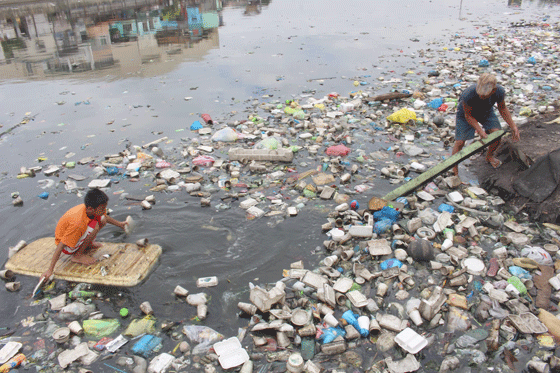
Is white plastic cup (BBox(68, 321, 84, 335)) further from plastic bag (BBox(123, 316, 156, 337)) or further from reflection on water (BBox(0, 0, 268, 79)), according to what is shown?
reflection on water (BBox(0, 0, 268, 79))

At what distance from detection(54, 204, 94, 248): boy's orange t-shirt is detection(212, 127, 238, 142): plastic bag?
2953 millimetres

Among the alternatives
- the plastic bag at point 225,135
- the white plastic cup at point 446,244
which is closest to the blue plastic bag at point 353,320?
the white plastic cup at point 446,244

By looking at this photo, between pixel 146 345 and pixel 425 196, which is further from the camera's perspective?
pixel 425 196

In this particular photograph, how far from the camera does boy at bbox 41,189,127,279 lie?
11.3 ft

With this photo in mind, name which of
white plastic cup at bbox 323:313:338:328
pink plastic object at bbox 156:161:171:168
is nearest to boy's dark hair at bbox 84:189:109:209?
pink plastic object at bbox 156:161:171:168

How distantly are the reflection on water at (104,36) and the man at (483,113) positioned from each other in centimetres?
811

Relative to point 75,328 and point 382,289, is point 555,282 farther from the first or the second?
point 75,328

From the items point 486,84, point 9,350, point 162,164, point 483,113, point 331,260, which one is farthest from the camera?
point 162,164

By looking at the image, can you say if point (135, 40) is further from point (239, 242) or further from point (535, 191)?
point (535, 191)

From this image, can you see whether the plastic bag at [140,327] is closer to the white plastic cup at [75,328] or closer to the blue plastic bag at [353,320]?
the white plastic cup at [75,328]

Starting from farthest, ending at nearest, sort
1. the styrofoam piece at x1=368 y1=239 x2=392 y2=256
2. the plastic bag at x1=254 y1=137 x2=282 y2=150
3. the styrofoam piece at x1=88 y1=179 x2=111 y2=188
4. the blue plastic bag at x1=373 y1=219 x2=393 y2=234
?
the plastic bag at x1=254 y1=137 x2=282 y2=150 < the styrofoam piece at x1=88 y1=179 x2=111 y2=188 < the blue plastic bag at x1=373 y1=219 x2=393 y2=234 < the styrofoam piece at x1=368 y1=239 x2=392 y2=256

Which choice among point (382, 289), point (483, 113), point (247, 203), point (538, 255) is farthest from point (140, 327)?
point (483, 113)

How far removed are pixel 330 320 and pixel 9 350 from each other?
8.51 feet

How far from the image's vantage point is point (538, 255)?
11.3 feet
